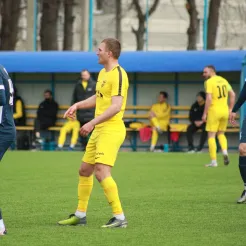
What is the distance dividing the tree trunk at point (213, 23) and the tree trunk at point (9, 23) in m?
7.75

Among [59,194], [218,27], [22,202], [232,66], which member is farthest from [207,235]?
[218,27]

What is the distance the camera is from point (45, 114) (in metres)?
28.5

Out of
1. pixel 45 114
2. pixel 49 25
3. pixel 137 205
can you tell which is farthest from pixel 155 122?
pixel 137 205

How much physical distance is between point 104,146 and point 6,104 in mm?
1165

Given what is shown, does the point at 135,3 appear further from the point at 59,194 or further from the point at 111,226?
the point at 111,226

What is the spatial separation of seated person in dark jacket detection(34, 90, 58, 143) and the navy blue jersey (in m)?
19.2

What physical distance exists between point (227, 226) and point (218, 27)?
79.2ft

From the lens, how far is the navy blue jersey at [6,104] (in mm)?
8945

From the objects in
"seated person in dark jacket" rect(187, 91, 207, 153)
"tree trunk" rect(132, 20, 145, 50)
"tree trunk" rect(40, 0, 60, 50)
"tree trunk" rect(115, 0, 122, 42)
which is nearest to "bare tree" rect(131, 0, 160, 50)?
"tree trunk" rect(132, 20, 145, 50)

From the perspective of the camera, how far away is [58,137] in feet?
96.5

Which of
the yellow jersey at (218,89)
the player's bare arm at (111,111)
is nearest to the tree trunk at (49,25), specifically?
the yellow jersey at (218,89)

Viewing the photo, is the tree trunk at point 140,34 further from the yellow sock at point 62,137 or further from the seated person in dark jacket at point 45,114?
the yellow sock at point 62,137

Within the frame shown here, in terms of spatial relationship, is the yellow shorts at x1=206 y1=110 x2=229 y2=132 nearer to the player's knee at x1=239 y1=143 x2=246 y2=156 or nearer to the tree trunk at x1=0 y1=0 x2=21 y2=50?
the player's knee at x1=239 y1=143 x2=246 y2=156

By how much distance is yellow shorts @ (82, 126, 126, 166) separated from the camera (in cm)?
961
